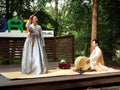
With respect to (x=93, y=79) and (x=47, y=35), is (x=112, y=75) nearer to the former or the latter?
(x=93, y=79)

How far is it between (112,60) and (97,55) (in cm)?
662

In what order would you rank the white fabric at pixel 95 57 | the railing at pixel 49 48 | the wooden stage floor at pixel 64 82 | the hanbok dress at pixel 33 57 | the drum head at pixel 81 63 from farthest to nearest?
the railing at pixel 49 48 → the white fabric at pixel 95 57 → the drum head at pixel 81 63 → the hanbok dress at pixel 33 57 → the wooden stage floor at pixel 64 82

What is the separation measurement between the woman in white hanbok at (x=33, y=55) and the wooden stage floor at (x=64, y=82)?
578 millimetres

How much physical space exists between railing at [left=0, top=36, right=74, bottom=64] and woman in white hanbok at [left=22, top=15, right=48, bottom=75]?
11.7 feet

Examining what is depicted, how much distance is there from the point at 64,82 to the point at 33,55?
1.03 meters

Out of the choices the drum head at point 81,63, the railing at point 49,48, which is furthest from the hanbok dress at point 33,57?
the railing at point 49,48

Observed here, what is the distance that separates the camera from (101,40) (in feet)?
42.5

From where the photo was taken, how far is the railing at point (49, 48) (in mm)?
9531

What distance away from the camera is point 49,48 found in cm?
1038

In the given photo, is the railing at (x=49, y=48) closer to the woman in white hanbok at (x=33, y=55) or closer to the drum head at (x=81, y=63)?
the drum head at (x=81, y=63)

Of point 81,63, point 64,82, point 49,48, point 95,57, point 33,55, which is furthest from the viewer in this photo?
point 49,48

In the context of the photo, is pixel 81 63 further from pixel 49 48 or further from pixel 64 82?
pixel 49 48

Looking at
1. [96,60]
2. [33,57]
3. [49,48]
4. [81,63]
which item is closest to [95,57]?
[96,60]

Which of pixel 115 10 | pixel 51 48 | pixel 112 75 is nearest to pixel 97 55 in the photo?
pixel 112 75
